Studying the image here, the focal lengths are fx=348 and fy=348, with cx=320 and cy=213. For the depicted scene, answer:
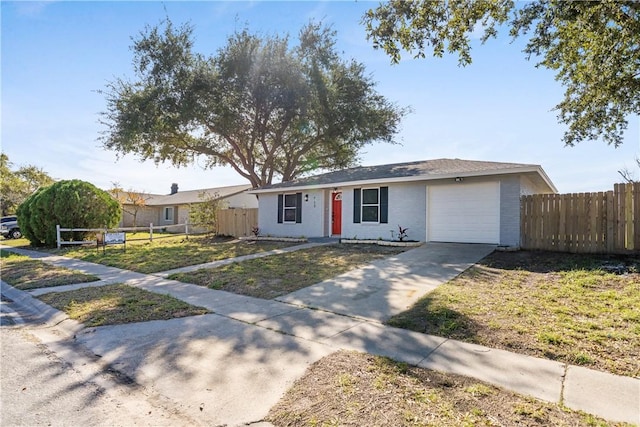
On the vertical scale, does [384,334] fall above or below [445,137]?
below

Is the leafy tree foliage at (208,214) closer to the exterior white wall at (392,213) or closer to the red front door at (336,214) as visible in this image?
the exterior white wall at (392,213)

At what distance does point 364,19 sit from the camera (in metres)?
7.78

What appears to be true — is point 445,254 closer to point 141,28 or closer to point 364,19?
point 364,19

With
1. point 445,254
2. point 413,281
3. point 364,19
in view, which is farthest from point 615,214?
point 364,19

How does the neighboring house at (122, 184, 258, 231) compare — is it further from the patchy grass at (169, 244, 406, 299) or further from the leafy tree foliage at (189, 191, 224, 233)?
the patchy grass at (169, 244, 406, 299)

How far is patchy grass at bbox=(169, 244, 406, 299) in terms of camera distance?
743cm

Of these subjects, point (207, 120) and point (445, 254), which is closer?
point (445, 254)

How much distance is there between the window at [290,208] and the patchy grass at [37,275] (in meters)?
9.43

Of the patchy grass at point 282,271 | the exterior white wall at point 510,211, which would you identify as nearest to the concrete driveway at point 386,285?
the patchy grass at point 282,271

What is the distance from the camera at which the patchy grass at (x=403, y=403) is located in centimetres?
254

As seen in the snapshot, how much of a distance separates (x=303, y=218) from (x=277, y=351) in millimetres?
13086

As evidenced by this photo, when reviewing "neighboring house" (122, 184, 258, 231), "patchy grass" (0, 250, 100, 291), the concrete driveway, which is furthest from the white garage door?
"neighboring house" (122, 184, 258, 231)

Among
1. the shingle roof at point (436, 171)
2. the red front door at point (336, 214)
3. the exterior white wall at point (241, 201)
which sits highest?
the shingle roof at point (436, 171)

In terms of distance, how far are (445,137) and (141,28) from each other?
17096 millimetres
